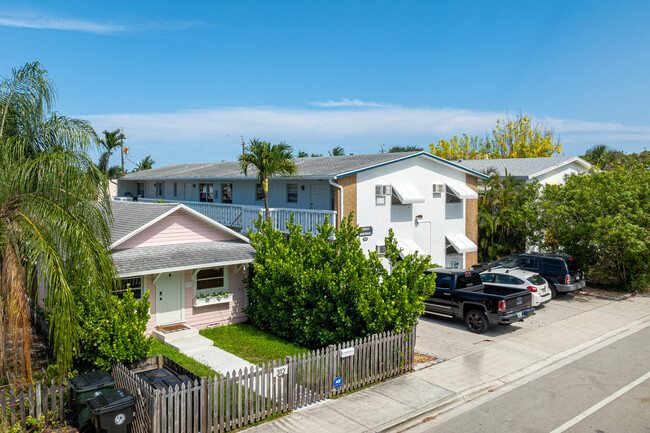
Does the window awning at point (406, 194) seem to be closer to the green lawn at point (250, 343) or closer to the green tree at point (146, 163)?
the green lawn at point (250, 343)

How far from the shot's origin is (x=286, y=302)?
1471 cm

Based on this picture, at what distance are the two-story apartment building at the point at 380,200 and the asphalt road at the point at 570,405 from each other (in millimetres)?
10179

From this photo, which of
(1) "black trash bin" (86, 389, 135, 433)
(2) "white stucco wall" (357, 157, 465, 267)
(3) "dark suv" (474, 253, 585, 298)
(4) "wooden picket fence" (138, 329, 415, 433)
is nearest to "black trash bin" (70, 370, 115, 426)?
(1) "black trash bin" (86, 389, 135, 433)

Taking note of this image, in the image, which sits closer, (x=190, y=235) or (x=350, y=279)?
(x=350, y=279)

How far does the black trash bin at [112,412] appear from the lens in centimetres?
827

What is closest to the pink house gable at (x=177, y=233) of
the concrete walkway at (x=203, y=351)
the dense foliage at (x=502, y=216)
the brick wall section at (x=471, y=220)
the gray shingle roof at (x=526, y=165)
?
the concrete walkway at (x=203, y=351)

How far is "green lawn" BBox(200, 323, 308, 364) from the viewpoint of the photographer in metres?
13.5

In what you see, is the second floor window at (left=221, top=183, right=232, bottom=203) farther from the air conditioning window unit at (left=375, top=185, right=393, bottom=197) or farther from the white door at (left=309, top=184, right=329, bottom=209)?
the air conditioning window unit at (left=375, top=185, right=393, bottom=197)

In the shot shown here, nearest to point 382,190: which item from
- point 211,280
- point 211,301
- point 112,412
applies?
point 211,280

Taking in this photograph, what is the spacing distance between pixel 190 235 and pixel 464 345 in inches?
371

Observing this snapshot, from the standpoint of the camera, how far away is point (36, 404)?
344 inches

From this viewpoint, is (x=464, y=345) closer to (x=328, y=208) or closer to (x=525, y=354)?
(x=525, y=354)

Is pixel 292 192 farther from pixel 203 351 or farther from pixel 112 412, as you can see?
pixel 112 412

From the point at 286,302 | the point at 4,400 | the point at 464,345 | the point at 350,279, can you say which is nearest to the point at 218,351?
the point at 286,302
